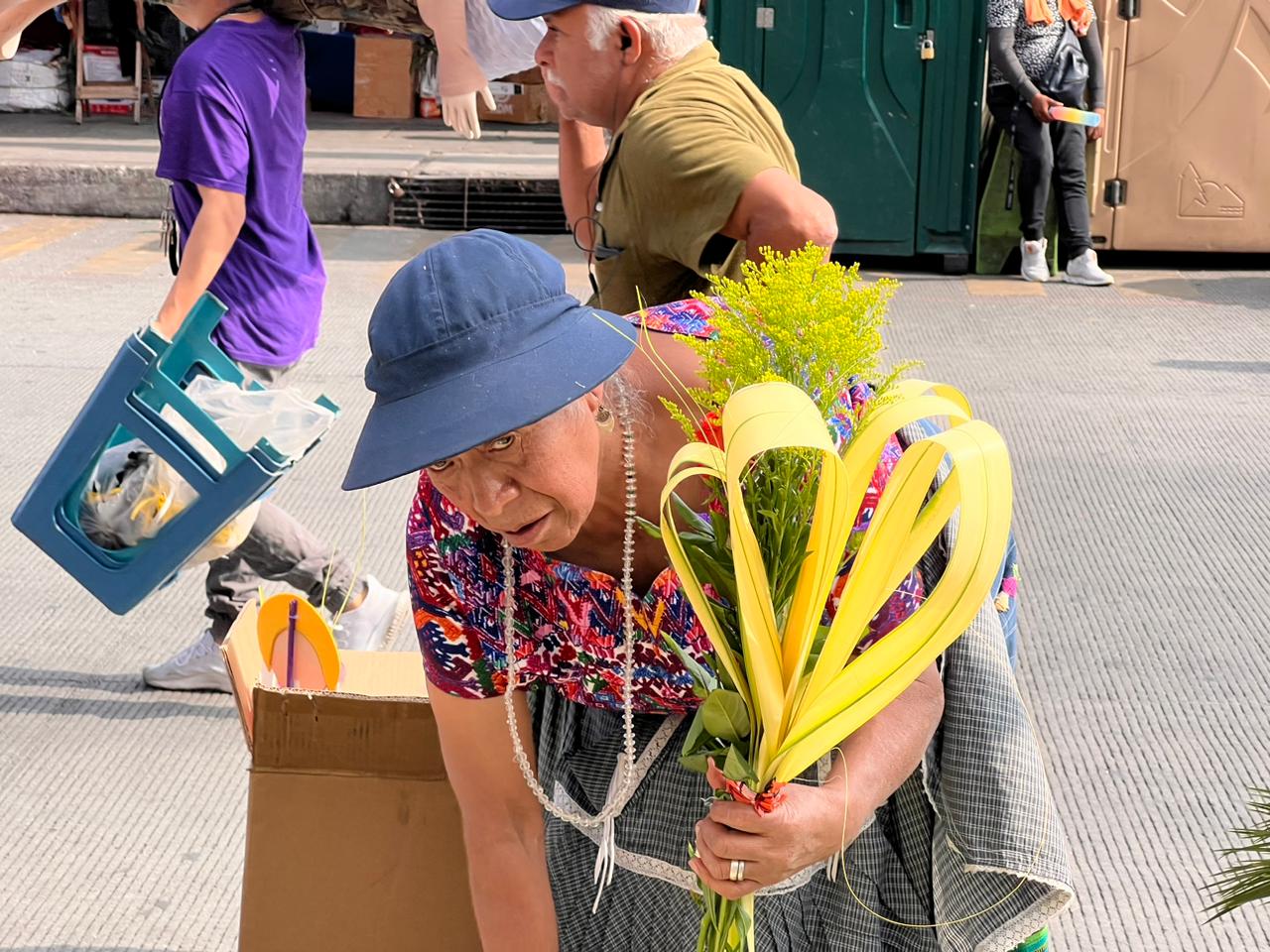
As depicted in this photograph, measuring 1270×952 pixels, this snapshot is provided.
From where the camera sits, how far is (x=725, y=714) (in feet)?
4.95

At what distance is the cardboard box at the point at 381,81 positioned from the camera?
13.2m

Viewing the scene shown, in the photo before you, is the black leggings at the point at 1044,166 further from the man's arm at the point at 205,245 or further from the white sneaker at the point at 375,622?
the man's arm at the point at 205,245

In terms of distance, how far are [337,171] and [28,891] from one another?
24.4 ft

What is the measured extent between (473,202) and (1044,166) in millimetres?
3523

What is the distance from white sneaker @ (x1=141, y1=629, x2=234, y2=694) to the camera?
367 centimetres

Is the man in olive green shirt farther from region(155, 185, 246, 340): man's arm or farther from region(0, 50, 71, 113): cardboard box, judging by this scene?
region(0, 50, 71, 113): cardboard box

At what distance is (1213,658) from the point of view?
3.84 metres

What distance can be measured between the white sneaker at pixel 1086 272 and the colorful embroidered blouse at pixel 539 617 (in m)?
6.91

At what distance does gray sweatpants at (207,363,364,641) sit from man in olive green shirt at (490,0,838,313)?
111 centimetres

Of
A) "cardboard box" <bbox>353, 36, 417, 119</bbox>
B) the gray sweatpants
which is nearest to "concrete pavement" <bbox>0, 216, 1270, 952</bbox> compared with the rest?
the gray sweatpants

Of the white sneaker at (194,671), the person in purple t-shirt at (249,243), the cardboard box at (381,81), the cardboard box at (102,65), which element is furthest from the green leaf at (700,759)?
the cardboard box at (102,65)

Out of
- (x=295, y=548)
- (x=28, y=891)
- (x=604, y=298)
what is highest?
(x=604, y=298)

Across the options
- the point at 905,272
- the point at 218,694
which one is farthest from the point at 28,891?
the point at 905,272

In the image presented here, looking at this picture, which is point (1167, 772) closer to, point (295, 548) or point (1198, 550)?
point (1198, 550)
